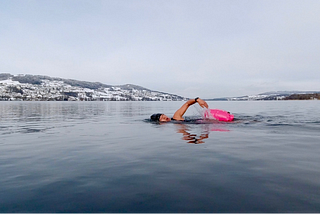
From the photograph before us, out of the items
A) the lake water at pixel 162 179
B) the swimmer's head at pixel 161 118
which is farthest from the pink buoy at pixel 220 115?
the lake water at pixel 162 179

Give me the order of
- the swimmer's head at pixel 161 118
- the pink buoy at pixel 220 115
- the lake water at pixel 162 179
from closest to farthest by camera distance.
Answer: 1. the lake water at pixel 162 179
2. the pink buoy at pixel 220 115
3. the swimmer's head at pixel 161 118

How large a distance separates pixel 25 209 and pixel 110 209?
62.5 inches

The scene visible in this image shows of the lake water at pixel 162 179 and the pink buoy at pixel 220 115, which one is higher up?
the pink buoy at pixel 220 115

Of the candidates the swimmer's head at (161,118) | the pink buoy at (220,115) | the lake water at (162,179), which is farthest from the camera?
the swimmer's head at (161,118)

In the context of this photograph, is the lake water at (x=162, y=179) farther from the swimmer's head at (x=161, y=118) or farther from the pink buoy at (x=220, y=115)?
the swimmer's head at (x=161, y=118)

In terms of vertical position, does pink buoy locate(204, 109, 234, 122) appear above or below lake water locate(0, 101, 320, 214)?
above

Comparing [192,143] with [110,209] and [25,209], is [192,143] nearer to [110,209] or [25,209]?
[110,209]

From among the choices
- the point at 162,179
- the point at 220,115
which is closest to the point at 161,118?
the point at 220,115

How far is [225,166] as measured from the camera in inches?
251

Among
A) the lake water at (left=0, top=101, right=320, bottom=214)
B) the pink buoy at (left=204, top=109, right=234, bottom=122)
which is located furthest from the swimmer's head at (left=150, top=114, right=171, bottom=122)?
the lake water at (left=0, top=101, right=320, bottom=214)

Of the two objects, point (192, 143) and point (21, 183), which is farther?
point (192, 143)

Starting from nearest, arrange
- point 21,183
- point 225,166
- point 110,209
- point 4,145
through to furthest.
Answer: point 110,209 → point 21,183 → point 225,166 → point 4,145

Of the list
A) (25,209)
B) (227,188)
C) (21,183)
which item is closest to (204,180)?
(227,188)

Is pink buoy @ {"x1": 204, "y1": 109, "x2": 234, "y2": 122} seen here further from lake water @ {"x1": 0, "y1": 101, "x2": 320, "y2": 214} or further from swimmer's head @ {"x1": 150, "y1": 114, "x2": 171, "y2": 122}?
lake water @ {"x1": 0, "y1": 101, "x2": 320, "y2": 214}
